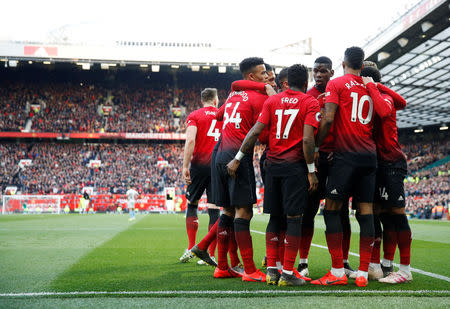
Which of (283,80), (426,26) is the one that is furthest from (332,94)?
(426,26)

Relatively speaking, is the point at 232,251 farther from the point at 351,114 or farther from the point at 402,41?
the point at 402,41

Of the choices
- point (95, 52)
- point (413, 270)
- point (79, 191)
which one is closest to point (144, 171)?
point (79, 191)

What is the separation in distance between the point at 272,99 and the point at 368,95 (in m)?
0.93

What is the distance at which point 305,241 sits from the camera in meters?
4.69

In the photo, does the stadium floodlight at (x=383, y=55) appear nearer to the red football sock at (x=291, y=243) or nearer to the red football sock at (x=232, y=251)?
the red football sock at (x=232, y=251)

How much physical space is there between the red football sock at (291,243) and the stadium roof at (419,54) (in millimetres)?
15758

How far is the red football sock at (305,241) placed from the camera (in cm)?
464

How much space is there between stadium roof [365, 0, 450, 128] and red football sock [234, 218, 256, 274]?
15.8m

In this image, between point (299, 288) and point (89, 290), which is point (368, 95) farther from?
point (89, 290)

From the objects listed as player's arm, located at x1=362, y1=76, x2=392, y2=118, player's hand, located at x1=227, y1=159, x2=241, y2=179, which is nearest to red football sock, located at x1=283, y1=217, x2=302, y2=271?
player's hand, located at x1=227, y1=159, x2=241, y2=179

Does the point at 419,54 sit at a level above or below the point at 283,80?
above

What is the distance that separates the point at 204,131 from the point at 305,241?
209 cm

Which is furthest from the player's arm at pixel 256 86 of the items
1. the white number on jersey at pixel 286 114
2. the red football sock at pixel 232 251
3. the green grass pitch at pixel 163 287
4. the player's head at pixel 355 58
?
the green grass pitch at pixel 163 287

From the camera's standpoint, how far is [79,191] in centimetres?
3269
